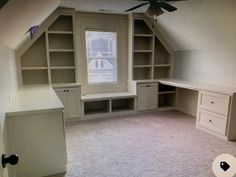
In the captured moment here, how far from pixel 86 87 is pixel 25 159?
2.49 meters

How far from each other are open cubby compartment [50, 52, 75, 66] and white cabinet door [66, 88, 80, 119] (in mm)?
717

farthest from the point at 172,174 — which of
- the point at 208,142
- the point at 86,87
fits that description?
the point at 86,87

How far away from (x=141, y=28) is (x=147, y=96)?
67.5 inches

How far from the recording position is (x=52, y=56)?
163 inches

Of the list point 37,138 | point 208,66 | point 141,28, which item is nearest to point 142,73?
point 141,28

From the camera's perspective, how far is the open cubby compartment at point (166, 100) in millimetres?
4887

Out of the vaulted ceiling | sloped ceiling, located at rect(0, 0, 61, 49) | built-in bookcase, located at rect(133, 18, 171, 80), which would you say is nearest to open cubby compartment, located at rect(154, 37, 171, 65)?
built-in bookcase, located at rect(133, 18, 171, 80)

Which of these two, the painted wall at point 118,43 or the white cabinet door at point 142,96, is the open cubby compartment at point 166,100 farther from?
the painted wall at point 118,43

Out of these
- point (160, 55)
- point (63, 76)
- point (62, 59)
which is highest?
point (160, 55)

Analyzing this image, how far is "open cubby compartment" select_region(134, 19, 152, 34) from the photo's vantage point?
4.62m

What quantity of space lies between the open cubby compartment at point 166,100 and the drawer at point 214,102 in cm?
142

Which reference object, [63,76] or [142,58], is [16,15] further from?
[142,58]

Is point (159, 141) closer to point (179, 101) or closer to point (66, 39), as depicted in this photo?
point (179, 101)

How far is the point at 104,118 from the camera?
13.7 ft
